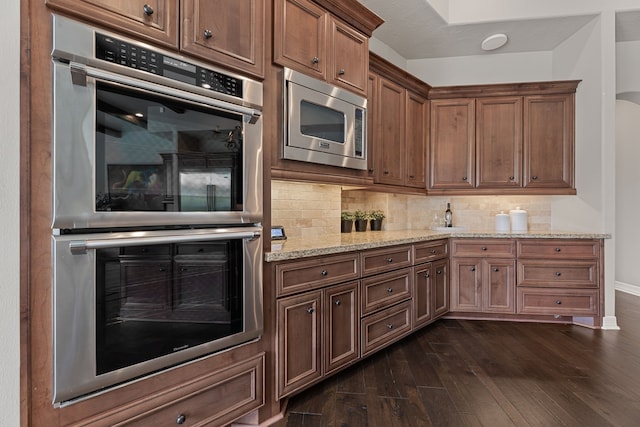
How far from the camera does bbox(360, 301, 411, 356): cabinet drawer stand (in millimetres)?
2467

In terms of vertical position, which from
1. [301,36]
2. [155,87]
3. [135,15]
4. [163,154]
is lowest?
[163,154]

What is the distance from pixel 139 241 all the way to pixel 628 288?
6.20 m

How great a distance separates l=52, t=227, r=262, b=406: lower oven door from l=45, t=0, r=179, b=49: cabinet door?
76cm

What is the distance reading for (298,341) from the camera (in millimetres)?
1961

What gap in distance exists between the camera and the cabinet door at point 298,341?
73.8 inches

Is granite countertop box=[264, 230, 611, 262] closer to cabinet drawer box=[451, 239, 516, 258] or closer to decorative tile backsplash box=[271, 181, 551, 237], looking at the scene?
cabinet drawer box=[451, 239, 516, 258]

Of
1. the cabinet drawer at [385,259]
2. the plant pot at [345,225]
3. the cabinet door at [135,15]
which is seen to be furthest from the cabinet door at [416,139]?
A: the cabinet door at [135,15]

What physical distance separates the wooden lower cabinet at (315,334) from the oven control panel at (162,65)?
110 centimetres

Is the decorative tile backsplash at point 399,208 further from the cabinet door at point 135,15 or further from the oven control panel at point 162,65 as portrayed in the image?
the cabinet door at point 135,15

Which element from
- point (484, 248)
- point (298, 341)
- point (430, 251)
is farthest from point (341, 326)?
point (484, 248)

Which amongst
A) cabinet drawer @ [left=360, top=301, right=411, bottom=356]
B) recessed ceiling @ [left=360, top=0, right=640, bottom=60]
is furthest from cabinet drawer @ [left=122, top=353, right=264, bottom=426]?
recessed ceiling @ [left=360, top=0, right=640, bottom=60]

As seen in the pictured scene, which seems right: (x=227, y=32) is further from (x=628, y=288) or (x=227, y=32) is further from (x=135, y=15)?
(x=628, y=288)

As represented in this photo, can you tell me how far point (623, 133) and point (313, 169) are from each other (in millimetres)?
5296

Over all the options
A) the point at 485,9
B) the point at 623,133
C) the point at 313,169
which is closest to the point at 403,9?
the point at 485,9
